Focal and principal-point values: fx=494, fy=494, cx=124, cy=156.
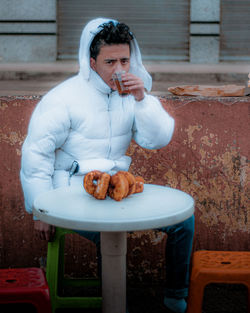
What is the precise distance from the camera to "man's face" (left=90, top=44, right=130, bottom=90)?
2514 mm

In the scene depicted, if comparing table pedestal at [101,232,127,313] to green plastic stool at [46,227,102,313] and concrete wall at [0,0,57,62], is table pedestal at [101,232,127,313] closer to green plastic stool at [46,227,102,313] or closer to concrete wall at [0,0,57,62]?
green plastic stool at [46,227,102,313]

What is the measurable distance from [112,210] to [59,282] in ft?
4.17

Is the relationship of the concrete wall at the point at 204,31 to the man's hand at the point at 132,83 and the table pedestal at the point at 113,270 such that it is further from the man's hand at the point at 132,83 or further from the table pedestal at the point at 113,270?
the table pedestal at the point at 113,270

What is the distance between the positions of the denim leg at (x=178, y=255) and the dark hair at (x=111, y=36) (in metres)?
1.00

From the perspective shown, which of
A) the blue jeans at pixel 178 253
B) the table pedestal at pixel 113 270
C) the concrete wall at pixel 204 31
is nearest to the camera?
the table pedestal at pixel 113 270

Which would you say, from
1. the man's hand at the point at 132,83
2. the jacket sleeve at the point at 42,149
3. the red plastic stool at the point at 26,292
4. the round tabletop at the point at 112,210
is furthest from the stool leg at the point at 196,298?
the man's hand at the point at 132,83

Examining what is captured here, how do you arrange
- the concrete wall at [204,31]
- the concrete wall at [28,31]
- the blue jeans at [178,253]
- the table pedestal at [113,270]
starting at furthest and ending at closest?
the concrete wall at [204,31]
the concrete wall at [28,31]
the blue jeans at [178,253]
the table pedestal at [113,270]

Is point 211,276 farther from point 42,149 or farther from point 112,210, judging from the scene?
point 42,149

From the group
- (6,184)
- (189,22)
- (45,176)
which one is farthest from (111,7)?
(45,176)

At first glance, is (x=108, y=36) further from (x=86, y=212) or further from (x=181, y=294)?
(x=181, y=294)

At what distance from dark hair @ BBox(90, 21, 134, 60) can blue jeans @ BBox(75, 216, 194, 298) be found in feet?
3.23

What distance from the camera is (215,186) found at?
340 centimetres

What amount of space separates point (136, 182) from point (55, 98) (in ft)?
2.12

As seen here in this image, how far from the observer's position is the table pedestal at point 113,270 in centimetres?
224
